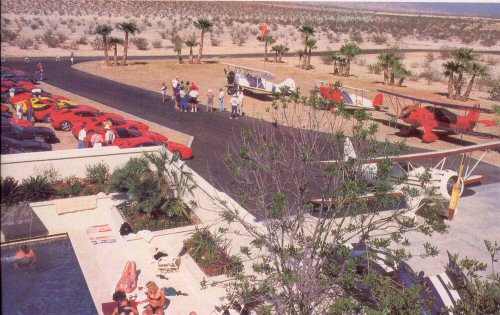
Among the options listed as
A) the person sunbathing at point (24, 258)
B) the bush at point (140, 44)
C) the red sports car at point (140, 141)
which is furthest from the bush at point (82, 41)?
the person sunbathing at point (24, 258)

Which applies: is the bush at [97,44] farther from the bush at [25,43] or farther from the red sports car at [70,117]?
the red sports car at [70,117]

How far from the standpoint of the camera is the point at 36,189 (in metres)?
17.0

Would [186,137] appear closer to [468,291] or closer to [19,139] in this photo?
[19,139]

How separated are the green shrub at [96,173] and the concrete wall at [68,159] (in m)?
0.32

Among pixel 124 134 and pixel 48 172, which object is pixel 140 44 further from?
Answer: pixel 48 172

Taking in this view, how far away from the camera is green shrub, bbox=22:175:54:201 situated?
1686 centimetres

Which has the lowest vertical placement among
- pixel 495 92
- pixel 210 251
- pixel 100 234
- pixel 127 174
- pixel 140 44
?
pixel 100 234

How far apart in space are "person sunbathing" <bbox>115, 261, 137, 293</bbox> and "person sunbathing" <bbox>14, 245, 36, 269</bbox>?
10.7 feet

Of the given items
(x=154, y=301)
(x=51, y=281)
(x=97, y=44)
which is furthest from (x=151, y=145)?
(x=97, y=44)

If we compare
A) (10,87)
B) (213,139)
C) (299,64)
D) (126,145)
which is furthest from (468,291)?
(299,64)

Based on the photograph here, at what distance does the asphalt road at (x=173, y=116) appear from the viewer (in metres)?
21.5

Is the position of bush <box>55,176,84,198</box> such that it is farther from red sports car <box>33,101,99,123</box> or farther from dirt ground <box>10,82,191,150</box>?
red sports car <box>33,101,99,123</box>

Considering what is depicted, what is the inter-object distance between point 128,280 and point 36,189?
666 centimetres

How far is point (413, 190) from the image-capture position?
9695 mm
